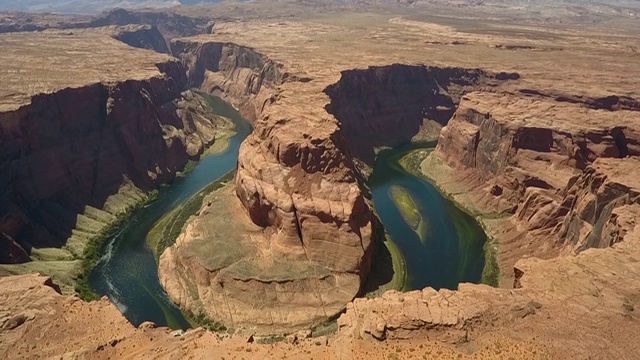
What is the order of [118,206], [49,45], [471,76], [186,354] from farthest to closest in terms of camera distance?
[49,45] < [471,76] < [118,206] < [186,354]

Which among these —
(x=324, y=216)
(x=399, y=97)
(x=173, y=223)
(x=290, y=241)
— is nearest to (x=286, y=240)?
(x=290, y=241)

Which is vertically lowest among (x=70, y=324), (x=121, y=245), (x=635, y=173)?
(x=121, y=245)

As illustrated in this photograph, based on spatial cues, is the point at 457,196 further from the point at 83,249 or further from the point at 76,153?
the point at 76,153

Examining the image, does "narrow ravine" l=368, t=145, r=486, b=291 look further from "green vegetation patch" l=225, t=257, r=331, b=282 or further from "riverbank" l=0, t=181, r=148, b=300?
"riverbank" l=0, t=181, r=148, b=300

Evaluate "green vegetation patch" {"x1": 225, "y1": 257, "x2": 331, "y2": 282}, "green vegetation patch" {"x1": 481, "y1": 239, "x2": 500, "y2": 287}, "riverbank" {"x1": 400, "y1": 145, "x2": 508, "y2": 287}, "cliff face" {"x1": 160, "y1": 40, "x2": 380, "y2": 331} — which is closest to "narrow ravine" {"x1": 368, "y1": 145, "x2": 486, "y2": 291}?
"green vegetation patch" {"x1": 481, "y1": 239, "x2": 500, "y2": 287}

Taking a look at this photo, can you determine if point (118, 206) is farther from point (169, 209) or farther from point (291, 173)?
point (291, 173)

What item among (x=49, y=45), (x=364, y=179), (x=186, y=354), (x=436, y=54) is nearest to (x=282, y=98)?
(x=364, y=179)
